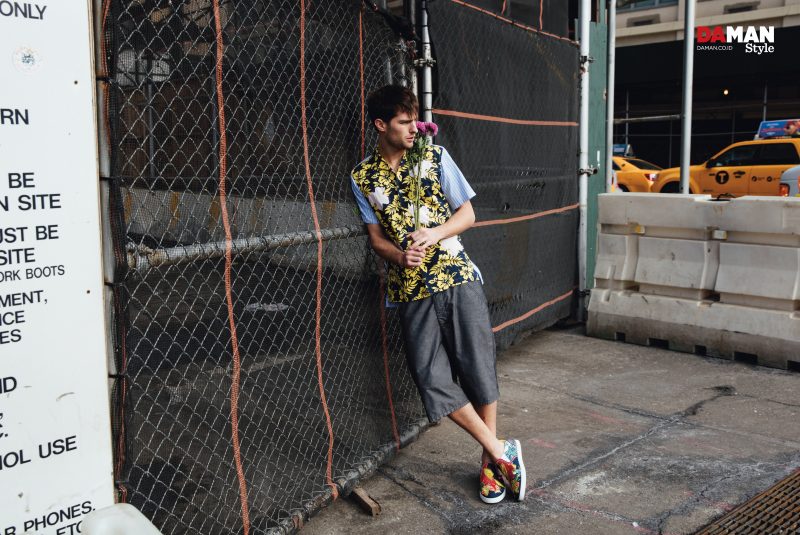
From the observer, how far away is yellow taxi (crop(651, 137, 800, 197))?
1691 cm

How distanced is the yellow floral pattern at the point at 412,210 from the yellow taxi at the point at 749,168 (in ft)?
48.2

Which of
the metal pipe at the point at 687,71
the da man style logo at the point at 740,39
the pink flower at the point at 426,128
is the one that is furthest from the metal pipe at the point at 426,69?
the da man style logo at the point at 740,39

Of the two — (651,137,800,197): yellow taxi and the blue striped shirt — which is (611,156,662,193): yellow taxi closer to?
(651,137,800,197): yellow taxi

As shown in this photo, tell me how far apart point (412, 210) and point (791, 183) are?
13.3 meters

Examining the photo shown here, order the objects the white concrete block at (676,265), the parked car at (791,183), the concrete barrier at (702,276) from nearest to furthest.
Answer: the concrete barrier at (702,276) → the white concrete block at (676,265) → the parked car at (791,183)

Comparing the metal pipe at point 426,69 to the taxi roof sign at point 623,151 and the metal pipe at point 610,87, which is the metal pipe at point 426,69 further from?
the taxi roof sign at point 623,151

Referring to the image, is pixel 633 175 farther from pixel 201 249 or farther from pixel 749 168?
pixel 201 249

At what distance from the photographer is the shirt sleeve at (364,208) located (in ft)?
12.7

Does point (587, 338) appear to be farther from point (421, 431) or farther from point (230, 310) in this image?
point (230, 310)

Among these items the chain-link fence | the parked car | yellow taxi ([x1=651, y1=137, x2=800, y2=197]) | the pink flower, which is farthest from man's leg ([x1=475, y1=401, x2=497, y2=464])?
yellow taxi ([x1=651, y1=137, x2=800, y2=197])

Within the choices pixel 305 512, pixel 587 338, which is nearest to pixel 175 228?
pixel 305 512

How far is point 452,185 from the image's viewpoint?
383cm

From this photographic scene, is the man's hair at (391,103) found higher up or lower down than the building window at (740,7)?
lower down

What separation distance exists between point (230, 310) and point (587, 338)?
4.59m
